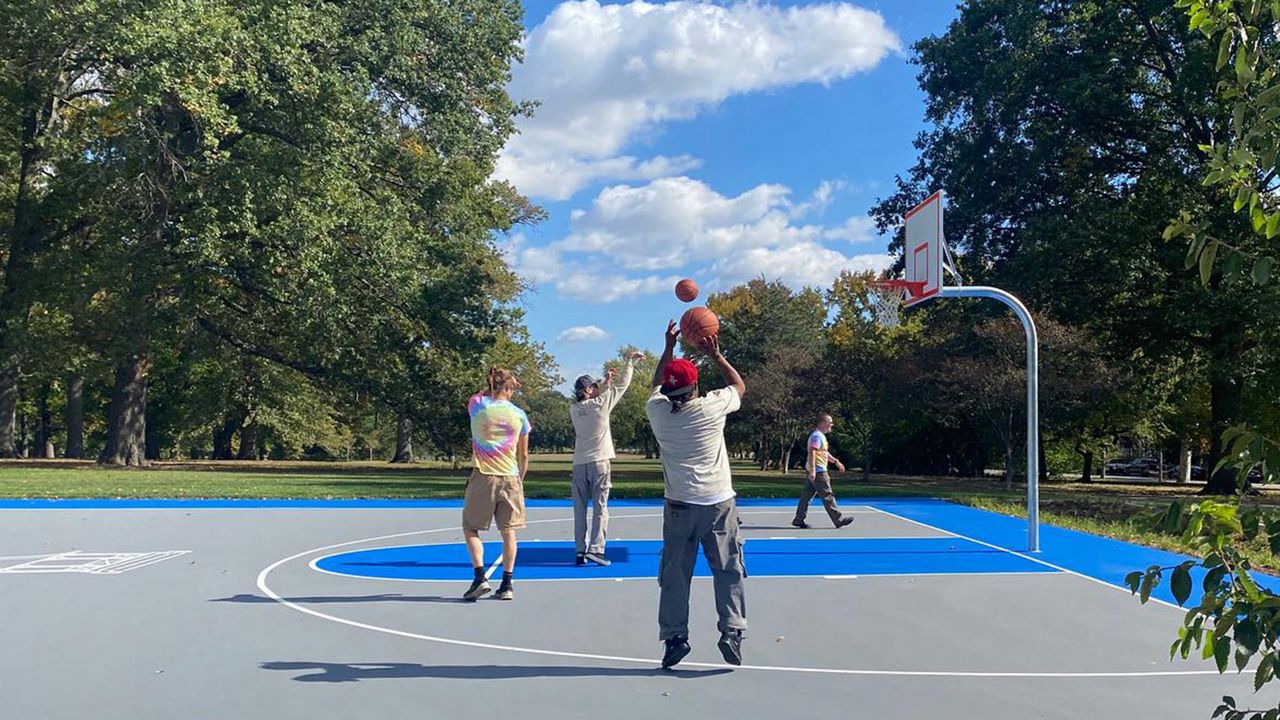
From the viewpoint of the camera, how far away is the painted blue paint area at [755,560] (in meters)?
10.4

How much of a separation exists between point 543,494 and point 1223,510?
19817 millimetres

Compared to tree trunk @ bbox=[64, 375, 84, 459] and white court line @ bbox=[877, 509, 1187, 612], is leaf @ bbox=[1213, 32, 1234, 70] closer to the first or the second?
white court line @ bbox=[877, 509, 1187, 612]

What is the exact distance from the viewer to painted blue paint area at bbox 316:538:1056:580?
10.4 m

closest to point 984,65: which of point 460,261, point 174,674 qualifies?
point 460,261

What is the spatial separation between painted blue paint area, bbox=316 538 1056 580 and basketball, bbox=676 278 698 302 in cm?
325

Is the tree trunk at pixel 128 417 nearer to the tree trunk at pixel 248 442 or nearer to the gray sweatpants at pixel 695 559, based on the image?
the tree trunk at pixel 248 442

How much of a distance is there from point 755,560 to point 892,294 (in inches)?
411

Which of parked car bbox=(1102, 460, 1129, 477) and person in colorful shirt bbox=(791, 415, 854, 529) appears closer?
person in colorful shirt bbox=(791, 415, 854, 529)

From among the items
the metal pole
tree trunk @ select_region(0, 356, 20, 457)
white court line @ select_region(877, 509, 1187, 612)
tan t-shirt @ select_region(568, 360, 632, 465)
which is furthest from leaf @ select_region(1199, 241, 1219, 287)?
tree trunk @ select_region(0, 356, 20, 457)

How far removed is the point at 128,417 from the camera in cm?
3206

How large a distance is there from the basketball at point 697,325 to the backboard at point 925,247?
888cm

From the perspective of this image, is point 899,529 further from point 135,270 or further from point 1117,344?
point 135,270

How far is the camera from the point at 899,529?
1496cm

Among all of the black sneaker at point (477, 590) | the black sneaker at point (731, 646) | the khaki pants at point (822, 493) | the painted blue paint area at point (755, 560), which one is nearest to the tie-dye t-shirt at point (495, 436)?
the black sneaker at point (477, 590)
